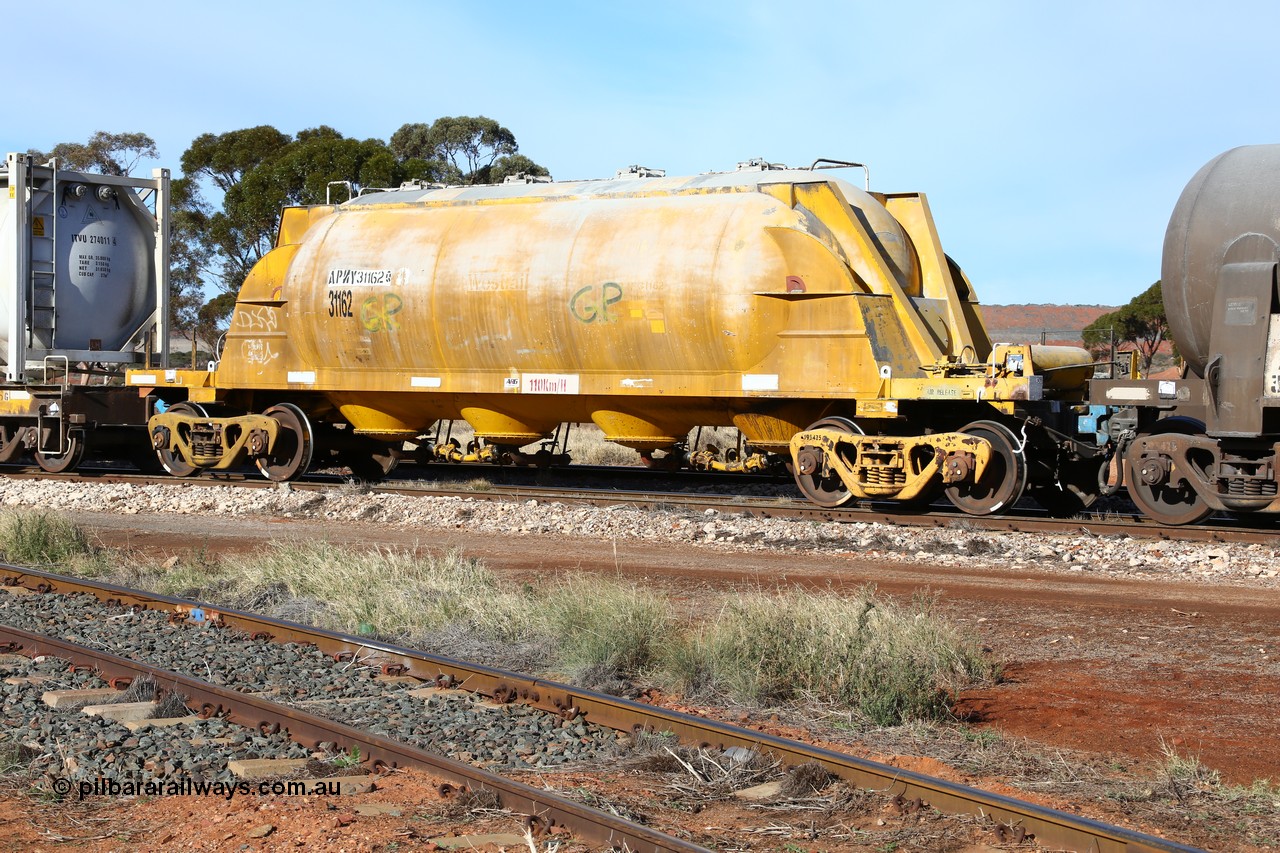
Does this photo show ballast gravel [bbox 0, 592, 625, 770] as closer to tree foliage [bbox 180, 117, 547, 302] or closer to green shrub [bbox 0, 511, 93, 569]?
green shrub [bbox 0, 511, 93, 569]

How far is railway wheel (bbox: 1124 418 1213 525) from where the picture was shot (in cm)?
1353

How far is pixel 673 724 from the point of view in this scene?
6.16 metres

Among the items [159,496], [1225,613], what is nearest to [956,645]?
[1225,613]

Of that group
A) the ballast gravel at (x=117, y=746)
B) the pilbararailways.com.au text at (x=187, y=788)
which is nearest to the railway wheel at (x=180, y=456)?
the ballast gravel at (x=117, y=746)

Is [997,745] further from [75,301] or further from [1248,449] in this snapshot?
[75,301]

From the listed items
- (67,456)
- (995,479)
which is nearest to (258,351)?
(67,456)

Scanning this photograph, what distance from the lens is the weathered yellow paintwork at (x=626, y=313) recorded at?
14789 mm

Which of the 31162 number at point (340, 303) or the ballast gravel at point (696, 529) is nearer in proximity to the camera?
the ballast gravel at point (696, 529)

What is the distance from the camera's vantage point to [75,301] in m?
20.6

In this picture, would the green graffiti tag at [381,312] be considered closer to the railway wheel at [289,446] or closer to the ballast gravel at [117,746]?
the railway wheel at [289,446]

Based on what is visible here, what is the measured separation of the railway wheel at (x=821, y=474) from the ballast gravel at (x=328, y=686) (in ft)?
26.1

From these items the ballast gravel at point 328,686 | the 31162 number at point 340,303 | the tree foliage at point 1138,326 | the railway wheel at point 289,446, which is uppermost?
the tree foliage at point 1138,326

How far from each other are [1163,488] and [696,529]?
505 cm

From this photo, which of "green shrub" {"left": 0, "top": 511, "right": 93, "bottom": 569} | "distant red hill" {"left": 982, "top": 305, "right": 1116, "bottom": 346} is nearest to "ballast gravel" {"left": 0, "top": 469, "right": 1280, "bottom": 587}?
"green shrub" {"left": 0, "top": 511, "right": 93, "bottom": 569}
